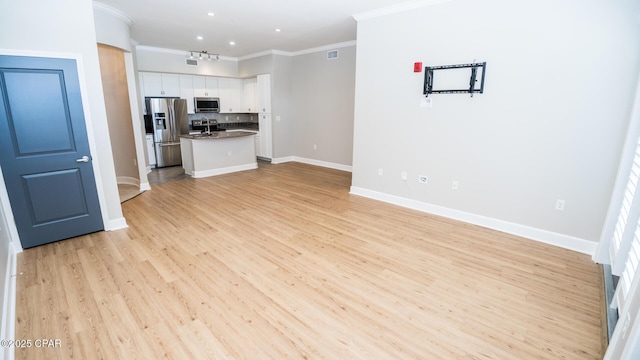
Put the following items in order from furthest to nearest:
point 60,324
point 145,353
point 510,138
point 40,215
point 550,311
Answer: point 510,138
point 40,215
point 550,311
point 60,324
point 145,353

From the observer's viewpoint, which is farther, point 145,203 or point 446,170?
point 145,203

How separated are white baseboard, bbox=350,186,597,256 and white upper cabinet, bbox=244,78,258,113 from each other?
16.0 ft

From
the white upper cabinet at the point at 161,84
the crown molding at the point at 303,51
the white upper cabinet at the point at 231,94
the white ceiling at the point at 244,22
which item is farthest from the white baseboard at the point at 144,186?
the crown molding at the point at 303,51

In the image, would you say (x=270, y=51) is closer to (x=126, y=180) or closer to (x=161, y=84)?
(x=161, y=84)

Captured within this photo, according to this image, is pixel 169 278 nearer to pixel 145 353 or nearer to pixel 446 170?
pixel 145 353

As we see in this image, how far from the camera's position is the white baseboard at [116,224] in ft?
11.6

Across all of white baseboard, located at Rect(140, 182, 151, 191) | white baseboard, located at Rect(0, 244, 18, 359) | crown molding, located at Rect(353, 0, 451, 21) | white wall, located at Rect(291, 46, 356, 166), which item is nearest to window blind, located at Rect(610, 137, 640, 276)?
crown molding, located at Rect(353, 0, 451, 21)

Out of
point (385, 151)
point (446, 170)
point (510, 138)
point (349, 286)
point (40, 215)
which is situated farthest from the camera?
point (385, 151)

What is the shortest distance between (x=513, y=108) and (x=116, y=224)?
4.86 m

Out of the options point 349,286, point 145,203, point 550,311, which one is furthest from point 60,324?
point 550,311

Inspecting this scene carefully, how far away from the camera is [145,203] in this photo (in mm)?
4527

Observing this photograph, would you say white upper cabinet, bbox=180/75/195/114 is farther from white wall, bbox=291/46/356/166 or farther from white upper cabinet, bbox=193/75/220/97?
white wall, bbox=291/46/356/166

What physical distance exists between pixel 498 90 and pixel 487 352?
2796mm

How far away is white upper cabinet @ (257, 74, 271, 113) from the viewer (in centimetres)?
745
